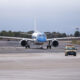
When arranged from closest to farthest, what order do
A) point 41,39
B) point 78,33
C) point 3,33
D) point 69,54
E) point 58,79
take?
point 58,79
point 69,54
point 41,39
point 78,33
point 3,33

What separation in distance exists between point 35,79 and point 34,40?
48.7 m

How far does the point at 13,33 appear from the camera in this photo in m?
160

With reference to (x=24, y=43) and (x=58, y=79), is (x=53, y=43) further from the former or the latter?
(x=58, y=79)

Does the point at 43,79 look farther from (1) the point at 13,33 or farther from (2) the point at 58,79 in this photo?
(1) the point at 13,33

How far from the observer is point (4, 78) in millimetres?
17219

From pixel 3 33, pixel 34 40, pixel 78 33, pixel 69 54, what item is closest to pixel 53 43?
pixel 34 40

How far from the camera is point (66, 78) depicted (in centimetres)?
1691

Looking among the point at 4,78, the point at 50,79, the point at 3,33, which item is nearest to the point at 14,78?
the point at 4,78

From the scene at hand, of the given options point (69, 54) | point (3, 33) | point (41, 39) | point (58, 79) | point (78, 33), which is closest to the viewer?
point (58, 79)

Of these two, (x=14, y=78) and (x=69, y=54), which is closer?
(x=14, y=78)

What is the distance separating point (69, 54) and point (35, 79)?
22.4 m

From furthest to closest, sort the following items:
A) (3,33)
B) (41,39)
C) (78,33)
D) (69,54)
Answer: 1. (3,33)
2. (78,33)
3. (41,39)
4. (69,54)

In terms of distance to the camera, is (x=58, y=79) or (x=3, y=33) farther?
(x=3, y=33)

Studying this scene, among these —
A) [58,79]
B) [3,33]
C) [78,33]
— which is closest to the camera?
[58,79]
